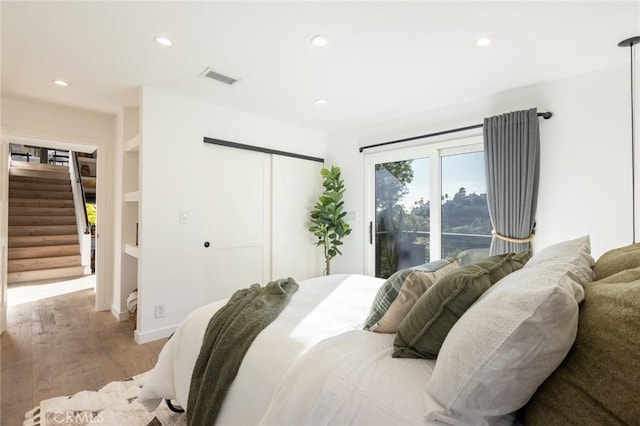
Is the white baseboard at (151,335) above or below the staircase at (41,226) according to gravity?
below

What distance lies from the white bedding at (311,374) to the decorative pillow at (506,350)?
10 centimetres

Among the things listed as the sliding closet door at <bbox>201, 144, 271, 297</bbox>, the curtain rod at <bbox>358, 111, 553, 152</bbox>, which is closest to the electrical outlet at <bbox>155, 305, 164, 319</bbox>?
the sliding closet door at <bbox>201, 144, 271, 297</bbox>

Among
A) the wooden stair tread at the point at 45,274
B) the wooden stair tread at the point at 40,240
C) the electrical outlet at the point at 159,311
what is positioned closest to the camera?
the electrical outlet at the point at 159,311

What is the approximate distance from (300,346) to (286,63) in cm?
219

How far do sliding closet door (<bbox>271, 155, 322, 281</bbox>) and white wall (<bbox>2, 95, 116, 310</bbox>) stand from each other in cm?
208

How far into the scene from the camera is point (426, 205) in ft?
12.2

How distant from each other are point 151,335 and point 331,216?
2522 millimetres

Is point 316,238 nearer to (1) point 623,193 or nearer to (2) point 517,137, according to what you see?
(2) point 517,137

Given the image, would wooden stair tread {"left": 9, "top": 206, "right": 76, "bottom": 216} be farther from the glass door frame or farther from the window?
the window

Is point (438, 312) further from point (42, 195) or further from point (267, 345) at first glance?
point (42, 195)

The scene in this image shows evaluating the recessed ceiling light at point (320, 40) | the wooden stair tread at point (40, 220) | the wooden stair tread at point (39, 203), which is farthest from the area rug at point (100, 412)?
the wooden stair tread at point (39, 203)

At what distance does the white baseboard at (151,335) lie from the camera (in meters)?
2.94

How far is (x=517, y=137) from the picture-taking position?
113 inches

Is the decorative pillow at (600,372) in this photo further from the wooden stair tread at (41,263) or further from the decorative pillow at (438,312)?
the wooden stair tread at (41,263)
